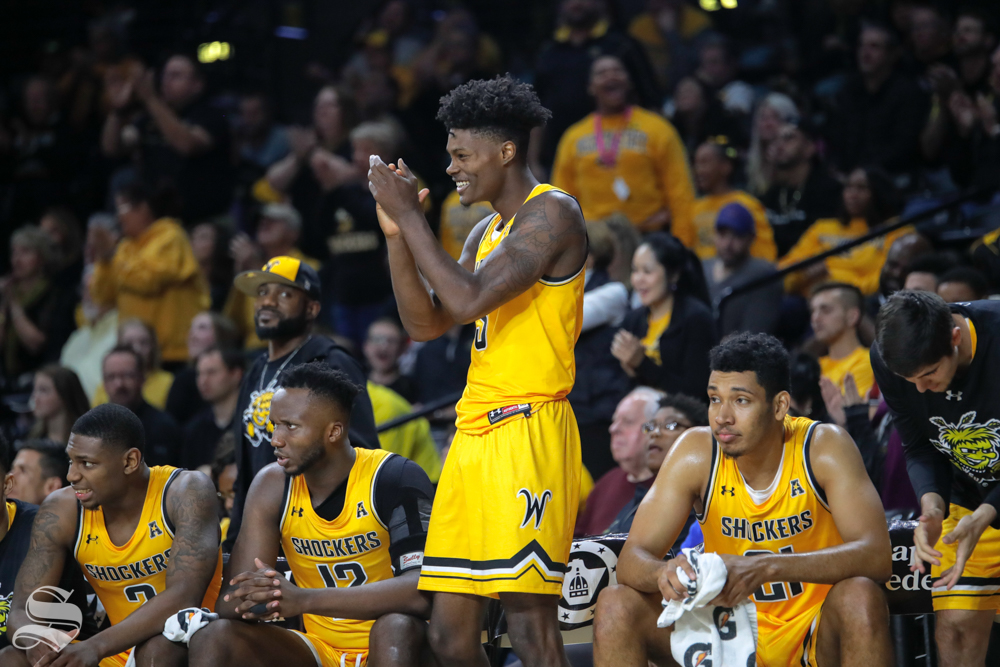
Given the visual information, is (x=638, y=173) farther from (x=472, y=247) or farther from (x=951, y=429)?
(x=472, y=247)

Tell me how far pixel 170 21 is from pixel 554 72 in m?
5.31

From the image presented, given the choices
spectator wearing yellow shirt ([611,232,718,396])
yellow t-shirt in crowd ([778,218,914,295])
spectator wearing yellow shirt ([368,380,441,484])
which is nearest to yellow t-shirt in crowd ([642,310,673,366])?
spectator wearing yellow shirt ([611,232,718,396])

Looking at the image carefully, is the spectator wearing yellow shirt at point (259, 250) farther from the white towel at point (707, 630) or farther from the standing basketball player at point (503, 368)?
the white towel at point (707, 630)

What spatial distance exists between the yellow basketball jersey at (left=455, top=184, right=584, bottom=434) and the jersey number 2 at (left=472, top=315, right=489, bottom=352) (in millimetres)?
30

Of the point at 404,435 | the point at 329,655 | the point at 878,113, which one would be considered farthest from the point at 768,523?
the point at 878,113

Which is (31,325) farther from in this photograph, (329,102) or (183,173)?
(329,102)

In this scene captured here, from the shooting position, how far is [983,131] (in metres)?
8.24

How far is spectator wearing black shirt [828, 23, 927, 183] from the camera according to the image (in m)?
8.84

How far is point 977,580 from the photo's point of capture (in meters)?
4.37

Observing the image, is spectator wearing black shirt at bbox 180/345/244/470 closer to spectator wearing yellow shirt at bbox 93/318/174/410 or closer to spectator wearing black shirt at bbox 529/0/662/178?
spectator wearing yellow shirt at bbox 93/318/174/410

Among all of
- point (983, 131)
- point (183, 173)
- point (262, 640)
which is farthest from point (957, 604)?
point (183, 173)

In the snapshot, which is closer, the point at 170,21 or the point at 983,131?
the point at 983,131

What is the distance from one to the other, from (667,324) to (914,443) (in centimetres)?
225

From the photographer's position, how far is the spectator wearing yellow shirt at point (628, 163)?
8680 mm
